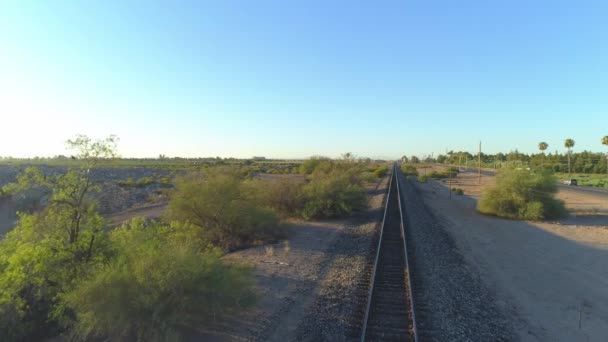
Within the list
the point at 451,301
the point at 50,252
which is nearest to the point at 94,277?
the point at 50,252

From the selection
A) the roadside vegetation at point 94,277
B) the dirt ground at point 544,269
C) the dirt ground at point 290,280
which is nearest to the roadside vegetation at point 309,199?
the dirt ground at point 290,280

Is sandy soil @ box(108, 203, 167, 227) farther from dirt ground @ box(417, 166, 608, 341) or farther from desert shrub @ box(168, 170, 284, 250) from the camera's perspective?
dirt ground @ box(417, 166, 608, 341)

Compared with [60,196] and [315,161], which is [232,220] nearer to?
[60,196]

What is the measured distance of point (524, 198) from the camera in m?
26.2

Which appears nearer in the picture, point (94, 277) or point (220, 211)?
point (94, 277)

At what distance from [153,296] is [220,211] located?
9.51 m

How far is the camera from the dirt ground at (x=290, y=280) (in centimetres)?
747

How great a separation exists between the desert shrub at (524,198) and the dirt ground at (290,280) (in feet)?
44.5

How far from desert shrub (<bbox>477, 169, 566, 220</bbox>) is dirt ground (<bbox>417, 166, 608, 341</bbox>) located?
1.23 metres

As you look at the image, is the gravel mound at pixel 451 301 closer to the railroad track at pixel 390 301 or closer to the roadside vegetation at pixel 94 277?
the railroad track at pixel 390 301

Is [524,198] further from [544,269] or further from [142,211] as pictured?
[142,211]

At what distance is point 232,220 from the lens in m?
16.4

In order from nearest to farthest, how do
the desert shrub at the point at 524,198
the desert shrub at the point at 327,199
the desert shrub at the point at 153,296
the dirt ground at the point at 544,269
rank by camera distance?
the desert shrub at the point at 153,296, the dirt ground at the point at 544,269, the desert shrub at the point at 327,199, the desert shrub at the point at 524,198

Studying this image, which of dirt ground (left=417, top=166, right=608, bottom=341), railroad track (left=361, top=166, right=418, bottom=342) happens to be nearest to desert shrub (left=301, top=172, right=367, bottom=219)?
dirt ground (left=417, top=166, right=608, bottom=341)
